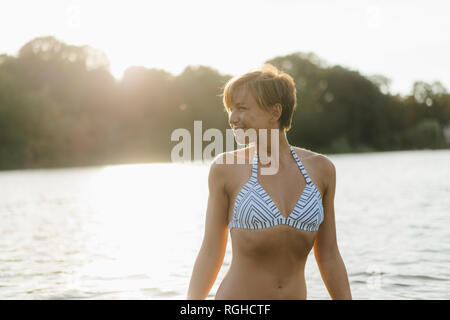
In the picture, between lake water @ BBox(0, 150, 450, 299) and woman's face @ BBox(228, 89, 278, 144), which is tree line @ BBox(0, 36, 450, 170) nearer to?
lake water @ BBox(0, 150, 450, 299)

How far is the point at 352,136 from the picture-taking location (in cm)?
9069

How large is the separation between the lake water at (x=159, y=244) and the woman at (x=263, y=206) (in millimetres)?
6402

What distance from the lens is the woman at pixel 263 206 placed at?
8.67ft

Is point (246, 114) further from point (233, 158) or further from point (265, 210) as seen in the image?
point (265, 210)

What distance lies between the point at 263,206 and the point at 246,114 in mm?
400

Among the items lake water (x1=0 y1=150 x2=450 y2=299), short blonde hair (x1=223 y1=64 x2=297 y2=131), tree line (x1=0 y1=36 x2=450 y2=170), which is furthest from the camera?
tree line (x1=0 y1=36 x2=450 y2=170)

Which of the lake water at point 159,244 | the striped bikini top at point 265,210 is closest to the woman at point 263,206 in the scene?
the striped bikini top at point 265,210

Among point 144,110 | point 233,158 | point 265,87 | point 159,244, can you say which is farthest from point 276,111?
point 144,110

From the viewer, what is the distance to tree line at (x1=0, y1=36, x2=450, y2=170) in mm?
61875

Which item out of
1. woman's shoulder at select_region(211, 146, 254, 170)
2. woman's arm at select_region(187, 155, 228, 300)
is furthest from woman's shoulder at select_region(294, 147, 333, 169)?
woman's arm at select_region(187, 155, 228, 300)

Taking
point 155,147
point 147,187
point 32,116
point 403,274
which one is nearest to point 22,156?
point 32,116

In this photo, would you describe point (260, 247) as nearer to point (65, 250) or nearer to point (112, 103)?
point (65, 250)

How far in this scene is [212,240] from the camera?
275 cm
